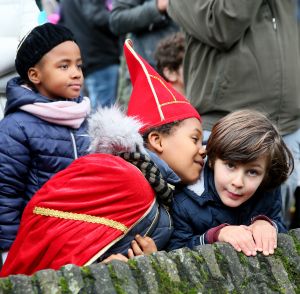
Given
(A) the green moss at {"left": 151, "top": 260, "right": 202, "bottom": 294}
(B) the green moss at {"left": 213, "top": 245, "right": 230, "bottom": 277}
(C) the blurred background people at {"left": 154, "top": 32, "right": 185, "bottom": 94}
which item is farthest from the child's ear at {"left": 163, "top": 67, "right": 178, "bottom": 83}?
(A) the green moss at {"left": 151, "top": 260, "right": 202, "bottom": 294}

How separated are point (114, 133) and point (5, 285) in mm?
1042

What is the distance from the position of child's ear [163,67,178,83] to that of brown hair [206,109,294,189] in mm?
2221

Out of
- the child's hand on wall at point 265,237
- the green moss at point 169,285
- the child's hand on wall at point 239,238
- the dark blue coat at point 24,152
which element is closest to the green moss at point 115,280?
the green moss at point 169,285

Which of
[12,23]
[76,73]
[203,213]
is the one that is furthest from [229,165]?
[12,23]

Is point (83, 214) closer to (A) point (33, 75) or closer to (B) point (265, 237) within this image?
(B) point (265, 237)

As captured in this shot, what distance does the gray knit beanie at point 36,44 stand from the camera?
4352 mm

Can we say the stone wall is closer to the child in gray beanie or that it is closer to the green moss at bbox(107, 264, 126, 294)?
the green moss at bbox(107, 264, 126, 294)

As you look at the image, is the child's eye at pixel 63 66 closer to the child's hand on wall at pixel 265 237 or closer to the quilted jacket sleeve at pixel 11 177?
the quilted jacket sleeve at pixel 11 177

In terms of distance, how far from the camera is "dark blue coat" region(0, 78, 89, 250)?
13.4 ft

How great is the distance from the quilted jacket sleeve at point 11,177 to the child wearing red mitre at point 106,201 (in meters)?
0.33

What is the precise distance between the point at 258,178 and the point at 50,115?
1057 millimetres

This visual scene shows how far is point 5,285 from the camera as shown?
9.65 feet

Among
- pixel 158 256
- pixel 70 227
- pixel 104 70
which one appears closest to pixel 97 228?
pixel 70 227

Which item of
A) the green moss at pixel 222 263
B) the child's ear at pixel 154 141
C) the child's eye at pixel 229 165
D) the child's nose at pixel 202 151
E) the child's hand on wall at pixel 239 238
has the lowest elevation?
the child's hand on wall at pixel 239 238
